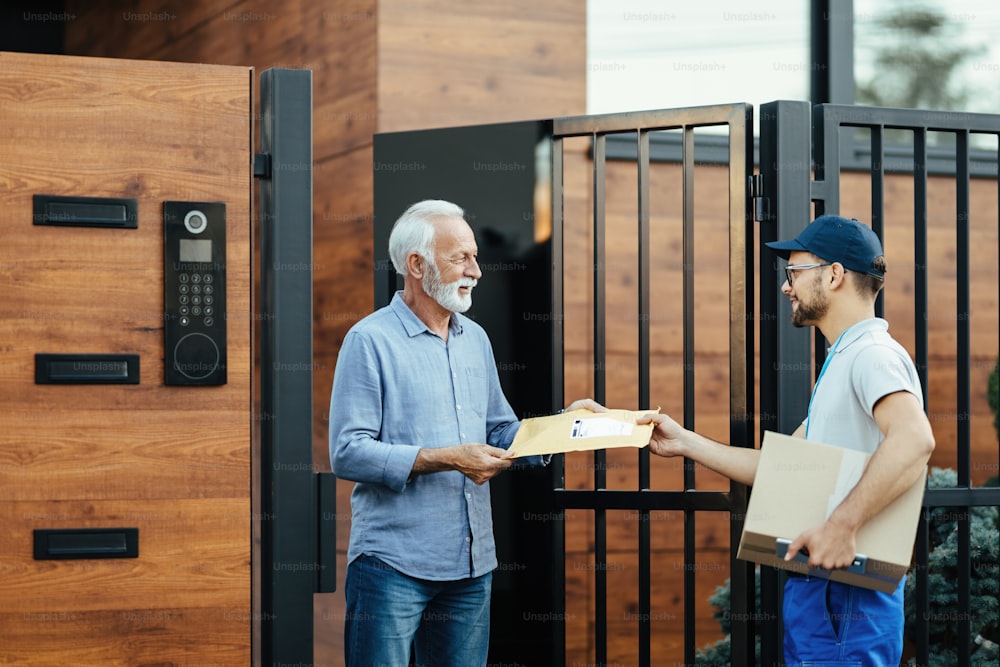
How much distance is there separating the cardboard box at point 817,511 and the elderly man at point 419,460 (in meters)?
0.56


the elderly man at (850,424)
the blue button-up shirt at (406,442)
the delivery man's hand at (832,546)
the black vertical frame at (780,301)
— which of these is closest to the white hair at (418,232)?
the blue button-up shirt at (406,442)

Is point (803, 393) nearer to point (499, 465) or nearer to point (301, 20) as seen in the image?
point (499, 465)

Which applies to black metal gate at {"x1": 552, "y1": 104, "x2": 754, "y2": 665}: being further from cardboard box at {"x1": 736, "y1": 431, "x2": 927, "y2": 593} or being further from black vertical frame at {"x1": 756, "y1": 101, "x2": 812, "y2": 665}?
cardboard box at {"x1": 736, "y1": 431, "x2": 927, "y2": 593}

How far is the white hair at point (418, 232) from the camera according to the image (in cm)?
274

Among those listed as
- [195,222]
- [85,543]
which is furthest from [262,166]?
[85,543]

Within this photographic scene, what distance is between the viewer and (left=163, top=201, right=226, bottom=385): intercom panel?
7.59ft

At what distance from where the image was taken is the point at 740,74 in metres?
4.58

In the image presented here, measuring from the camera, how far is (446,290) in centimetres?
271

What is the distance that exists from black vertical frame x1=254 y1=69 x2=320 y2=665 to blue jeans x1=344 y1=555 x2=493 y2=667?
0.84 feet

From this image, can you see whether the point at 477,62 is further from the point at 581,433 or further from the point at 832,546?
the point at 832,546

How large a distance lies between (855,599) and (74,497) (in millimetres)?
1581

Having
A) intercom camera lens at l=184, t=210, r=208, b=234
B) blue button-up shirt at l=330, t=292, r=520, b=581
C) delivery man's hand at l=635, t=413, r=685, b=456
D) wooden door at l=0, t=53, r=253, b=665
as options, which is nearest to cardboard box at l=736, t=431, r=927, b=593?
delivery man's hand at l=635, t=413, r=685, b=456

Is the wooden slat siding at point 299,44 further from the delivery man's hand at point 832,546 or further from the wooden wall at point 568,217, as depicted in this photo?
the delivery man's hand at point 832,546

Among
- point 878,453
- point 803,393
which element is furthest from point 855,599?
point 803,393
